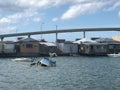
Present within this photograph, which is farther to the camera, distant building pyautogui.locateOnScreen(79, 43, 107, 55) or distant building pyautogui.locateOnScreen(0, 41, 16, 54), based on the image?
distant building pyautogui.locateOnScreen(79, 43, 107, 55)

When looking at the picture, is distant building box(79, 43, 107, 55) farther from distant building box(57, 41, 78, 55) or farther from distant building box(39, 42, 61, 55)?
distant building box(39, 42, 61, 55)

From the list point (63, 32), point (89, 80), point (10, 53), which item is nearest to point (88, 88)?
point (89, 80)

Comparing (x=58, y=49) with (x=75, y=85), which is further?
(x=58, y=49)

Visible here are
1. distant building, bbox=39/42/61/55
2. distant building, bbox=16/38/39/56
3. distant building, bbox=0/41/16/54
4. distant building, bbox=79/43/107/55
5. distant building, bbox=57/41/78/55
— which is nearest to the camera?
distant building, bbox=0/41/16/54

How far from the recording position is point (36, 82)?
141ft

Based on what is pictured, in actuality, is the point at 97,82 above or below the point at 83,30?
below

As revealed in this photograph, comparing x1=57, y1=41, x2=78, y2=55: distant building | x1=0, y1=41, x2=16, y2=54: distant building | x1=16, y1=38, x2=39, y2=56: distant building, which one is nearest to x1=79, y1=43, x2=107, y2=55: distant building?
x1=57, y1=41, x2=78, y2=55: distant building

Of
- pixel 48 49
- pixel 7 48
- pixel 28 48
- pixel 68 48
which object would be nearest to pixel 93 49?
pixel 68 48

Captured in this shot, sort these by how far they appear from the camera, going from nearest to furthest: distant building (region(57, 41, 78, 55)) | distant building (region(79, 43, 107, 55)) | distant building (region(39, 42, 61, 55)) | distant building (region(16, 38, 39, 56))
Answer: distant building (region(16, 38, 39, 56)) → distant building (region(79, 43, 107, 55)) → distant building (region(39, 42, 61, 55)) → distant building (region(57, 41, 78, 55))

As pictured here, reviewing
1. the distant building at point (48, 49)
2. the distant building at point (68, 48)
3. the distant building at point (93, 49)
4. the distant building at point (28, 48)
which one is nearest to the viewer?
the distant building at point (28, 48)

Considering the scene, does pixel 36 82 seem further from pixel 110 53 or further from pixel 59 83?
pixel 110 53

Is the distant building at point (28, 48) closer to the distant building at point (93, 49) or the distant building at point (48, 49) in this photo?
the distant building at point (48, 49)

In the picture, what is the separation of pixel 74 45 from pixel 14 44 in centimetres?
1890

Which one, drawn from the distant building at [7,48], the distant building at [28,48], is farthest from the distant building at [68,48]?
the distant building at [7,48]
